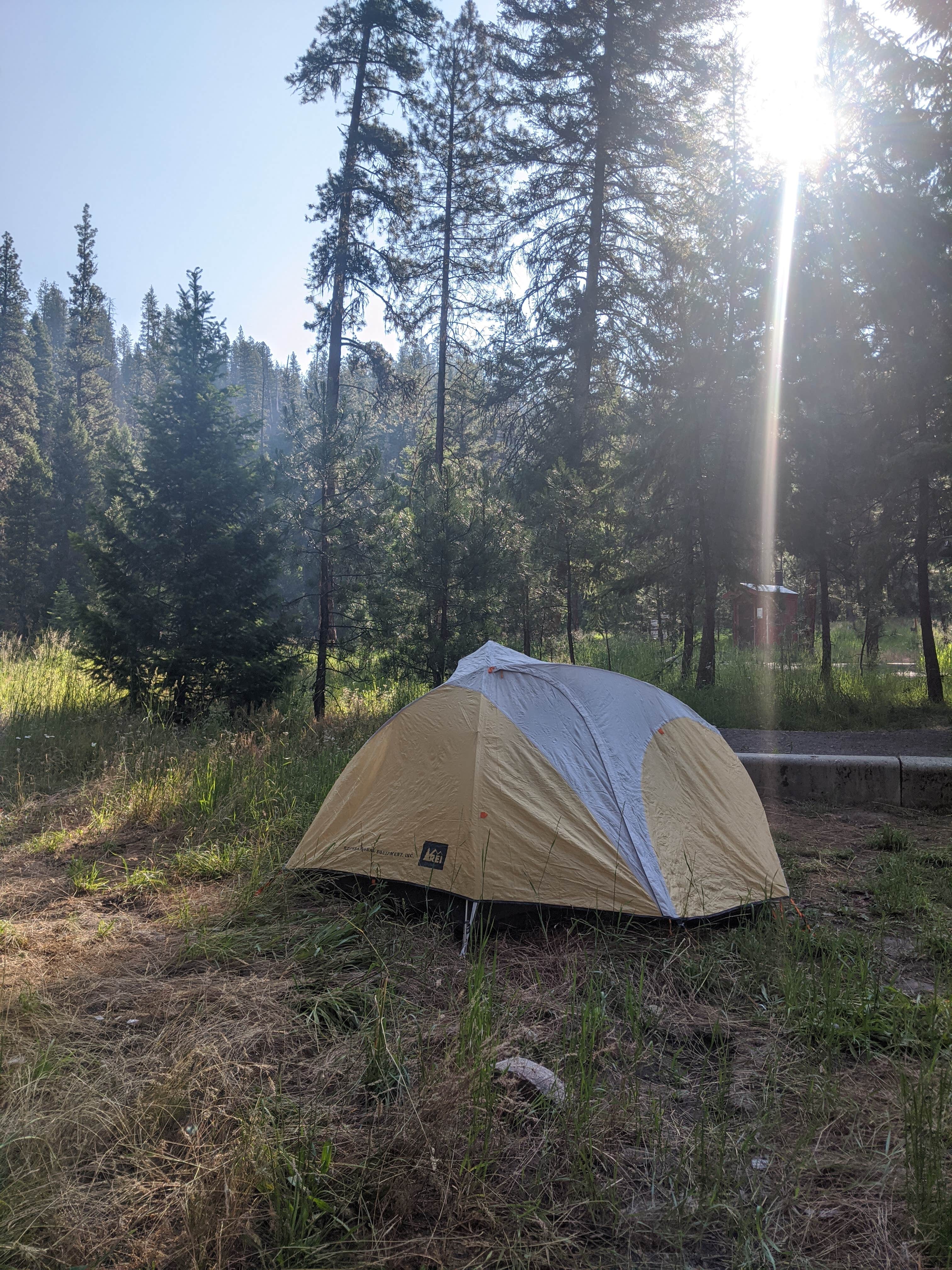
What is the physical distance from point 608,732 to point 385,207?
50.5 feet

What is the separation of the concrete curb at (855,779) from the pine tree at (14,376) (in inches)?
1217

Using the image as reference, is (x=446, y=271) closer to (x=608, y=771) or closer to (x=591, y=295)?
(x=591, y=295)

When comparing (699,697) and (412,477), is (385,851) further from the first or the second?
(412,477)

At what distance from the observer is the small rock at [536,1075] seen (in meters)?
2.58

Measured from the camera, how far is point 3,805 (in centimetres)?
645

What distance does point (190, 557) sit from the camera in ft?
32.1

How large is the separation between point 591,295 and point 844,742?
38.4 feet

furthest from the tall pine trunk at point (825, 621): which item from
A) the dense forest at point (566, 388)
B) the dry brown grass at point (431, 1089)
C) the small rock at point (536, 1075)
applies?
the small rock at point (536, 1075)

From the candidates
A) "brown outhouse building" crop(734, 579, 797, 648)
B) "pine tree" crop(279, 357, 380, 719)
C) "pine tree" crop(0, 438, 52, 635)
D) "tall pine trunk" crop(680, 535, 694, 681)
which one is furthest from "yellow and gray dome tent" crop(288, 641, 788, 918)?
"pine tree" crop(0, 438, 52, 635)

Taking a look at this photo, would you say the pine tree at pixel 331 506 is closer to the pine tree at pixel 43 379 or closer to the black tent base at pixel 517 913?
the black tent base at pixel 517 913

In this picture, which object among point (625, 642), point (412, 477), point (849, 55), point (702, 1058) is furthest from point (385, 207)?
point (702, 1058)

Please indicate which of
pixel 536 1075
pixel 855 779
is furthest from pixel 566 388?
pixel 536 1075

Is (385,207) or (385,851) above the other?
(385,207)

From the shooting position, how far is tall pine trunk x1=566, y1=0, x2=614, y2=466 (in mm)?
16266
